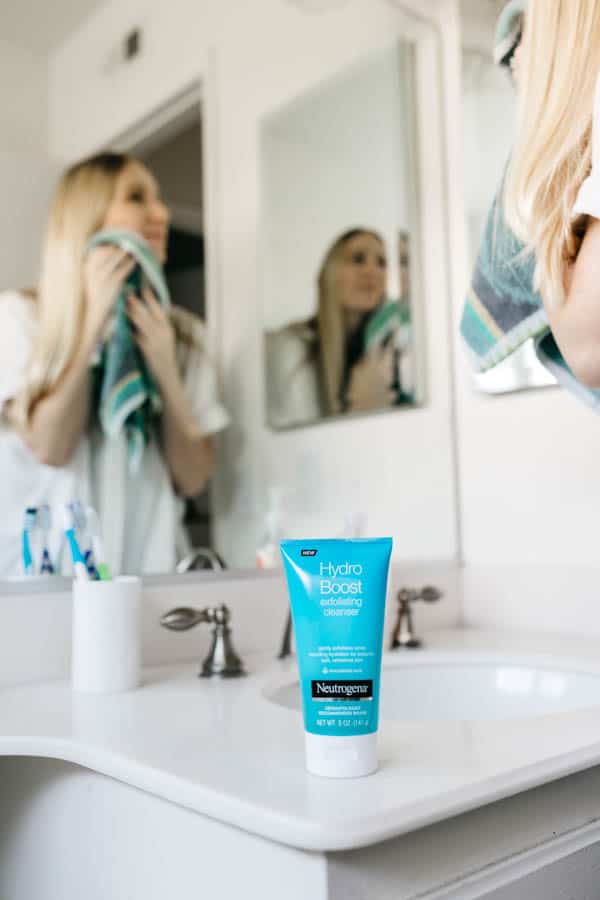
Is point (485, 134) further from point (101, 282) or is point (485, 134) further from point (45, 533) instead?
point (45, 533)

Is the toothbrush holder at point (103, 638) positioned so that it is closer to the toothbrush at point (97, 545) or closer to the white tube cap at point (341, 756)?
the toothbrush at point (97, 545)

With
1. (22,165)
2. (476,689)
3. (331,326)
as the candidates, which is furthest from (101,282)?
(476,689)

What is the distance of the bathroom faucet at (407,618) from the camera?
1.12m

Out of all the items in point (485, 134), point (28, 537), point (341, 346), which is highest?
point (485, 134)

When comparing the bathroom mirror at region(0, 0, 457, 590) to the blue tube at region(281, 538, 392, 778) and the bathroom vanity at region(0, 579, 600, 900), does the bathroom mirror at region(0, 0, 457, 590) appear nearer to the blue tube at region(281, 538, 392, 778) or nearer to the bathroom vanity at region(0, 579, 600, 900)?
the bathroom vanity at region(0, 579, 600, 900)

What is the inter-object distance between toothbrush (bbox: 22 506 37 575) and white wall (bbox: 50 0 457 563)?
28 cm

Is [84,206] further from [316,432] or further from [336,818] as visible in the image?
[336,818]

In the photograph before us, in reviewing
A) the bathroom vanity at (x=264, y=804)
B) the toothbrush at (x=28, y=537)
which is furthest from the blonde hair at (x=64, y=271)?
the bathroom vanity at (x=264, y=804)

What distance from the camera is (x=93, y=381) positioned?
108cm

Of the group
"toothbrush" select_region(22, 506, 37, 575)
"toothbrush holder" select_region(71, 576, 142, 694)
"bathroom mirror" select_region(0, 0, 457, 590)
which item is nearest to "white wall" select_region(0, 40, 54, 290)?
"bathroom mirror" select_region(0, 0, 457, 590)

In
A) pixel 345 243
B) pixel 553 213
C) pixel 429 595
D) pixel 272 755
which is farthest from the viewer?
pixel 345 243

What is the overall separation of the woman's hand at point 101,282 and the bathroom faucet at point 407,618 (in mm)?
557

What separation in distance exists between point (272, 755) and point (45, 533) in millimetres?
494

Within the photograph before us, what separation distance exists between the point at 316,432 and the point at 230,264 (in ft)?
1.02
